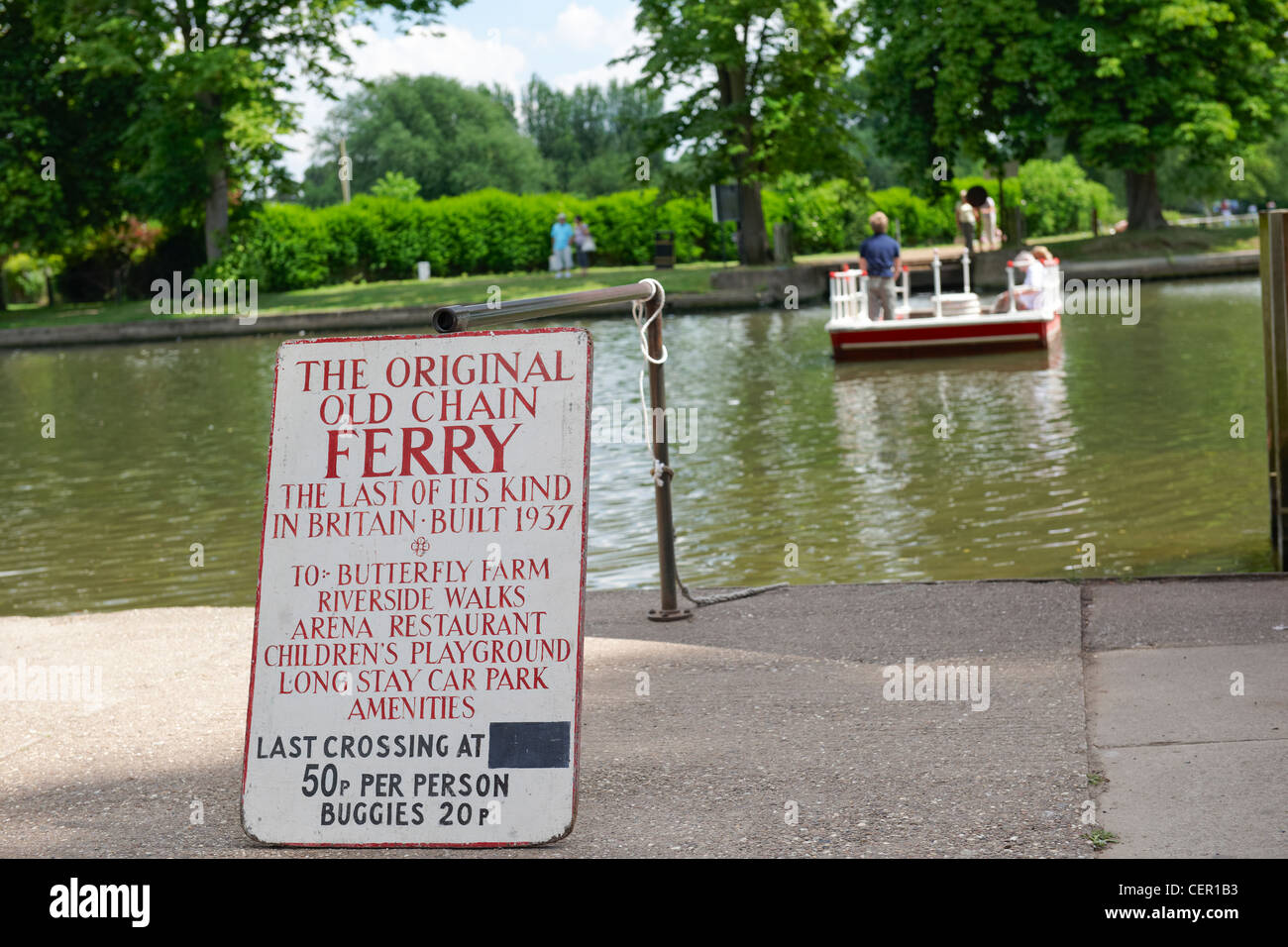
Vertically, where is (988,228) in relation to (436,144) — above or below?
below

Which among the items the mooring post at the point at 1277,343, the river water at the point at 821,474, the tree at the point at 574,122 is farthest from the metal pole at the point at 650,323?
the tree at the point at 574,122

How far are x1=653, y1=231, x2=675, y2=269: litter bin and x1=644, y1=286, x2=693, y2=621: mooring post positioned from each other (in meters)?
40.3

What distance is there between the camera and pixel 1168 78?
40.0 m

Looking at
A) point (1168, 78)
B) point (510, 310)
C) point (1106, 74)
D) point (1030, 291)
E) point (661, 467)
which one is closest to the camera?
point (510, 310)

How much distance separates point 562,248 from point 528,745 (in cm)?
4232

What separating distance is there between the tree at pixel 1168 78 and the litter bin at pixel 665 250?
1250 centimetres

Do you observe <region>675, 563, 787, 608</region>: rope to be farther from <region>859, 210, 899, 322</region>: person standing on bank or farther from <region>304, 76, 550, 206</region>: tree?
<region>304, 76, 550, 206</region>: tree

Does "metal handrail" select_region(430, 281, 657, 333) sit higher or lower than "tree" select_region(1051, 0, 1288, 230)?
lower

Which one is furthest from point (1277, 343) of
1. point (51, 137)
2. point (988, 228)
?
point (51, 137)

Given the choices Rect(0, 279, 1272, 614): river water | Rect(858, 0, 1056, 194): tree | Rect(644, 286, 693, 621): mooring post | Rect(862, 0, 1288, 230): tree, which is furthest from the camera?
Rect(858, 0, 1056, 194): tree

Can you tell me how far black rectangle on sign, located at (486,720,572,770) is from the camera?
4129 millimetres

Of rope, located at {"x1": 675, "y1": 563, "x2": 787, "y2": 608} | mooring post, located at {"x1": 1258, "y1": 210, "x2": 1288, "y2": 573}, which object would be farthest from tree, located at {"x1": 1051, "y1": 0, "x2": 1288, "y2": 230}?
rope, located at {"x1": 675, "y1": 563, "x2": 787, "y2": 608}

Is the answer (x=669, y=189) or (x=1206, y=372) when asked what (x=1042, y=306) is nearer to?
(x=1206, y=372)

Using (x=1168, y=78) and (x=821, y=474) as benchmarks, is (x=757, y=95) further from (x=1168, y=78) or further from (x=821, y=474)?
(x=821, y=474)
